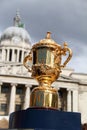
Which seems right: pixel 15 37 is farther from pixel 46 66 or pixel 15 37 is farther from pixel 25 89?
pixel 46 66

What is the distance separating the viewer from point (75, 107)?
5984 cm

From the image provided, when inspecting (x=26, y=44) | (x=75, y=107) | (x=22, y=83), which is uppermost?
(x=26, y=44)

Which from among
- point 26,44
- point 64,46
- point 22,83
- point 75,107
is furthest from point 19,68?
point 64,46

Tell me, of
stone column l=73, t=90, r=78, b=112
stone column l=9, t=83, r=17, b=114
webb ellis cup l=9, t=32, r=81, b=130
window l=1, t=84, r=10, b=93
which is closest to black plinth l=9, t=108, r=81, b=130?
webb ellis cup l=9, t=32, r=81, b=130

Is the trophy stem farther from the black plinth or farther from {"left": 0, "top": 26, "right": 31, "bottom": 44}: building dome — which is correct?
{"left": 0, "top": 26, "right": 31, "bottom": 44}: building dome

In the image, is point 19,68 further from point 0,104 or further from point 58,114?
point 58,114

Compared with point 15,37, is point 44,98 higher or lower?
lower

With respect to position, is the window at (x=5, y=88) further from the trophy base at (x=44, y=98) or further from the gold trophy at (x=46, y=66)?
the trophy base at (x=44, y=98)

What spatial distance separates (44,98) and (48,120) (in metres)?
0.71

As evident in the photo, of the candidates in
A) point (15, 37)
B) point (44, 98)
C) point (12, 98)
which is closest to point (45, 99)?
point (44, 98)

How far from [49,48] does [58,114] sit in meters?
1.67

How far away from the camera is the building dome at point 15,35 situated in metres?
84.6

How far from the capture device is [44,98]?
23.5 feet

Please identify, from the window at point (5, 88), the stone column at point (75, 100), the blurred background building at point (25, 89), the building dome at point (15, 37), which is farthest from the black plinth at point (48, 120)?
the building dome at point (15, 37)
